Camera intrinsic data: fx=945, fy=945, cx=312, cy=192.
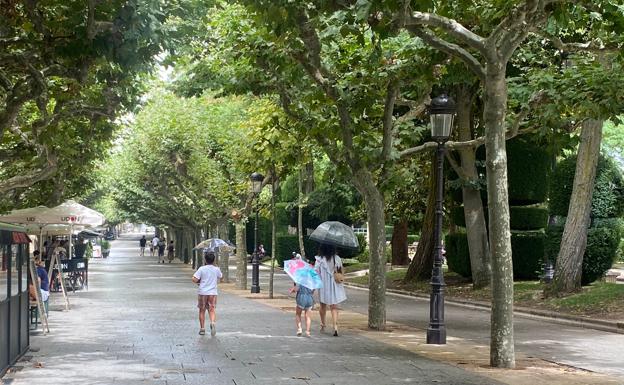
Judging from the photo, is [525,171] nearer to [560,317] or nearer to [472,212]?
[472,212]

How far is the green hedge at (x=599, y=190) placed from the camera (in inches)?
1038

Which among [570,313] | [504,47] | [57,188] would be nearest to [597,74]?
[504,47]

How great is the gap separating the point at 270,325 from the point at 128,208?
5739cm

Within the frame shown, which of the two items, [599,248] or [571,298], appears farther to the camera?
[599,248]

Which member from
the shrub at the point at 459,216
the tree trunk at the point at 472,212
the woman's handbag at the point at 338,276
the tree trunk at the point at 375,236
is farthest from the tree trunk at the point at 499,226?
the shrub at the point at 459,216

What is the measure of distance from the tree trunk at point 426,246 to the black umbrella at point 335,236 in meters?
14.9

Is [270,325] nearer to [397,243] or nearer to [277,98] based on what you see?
[277,98]

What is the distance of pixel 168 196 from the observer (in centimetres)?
5266

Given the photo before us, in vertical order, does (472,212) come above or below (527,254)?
above

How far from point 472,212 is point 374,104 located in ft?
40.0

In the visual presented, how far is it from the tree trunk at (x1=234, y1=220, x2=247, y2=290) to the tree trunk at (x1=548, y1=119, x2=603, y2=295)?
45.1ft

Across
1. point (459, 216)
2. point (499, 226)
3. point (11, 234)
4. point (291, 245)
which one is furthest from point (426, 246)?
point (291, 245)

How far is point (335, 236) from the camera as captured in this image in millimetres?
17891

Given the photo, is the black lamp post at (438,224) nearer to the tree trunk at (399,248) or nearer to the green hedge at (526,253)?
the green hedge at (526,253)
